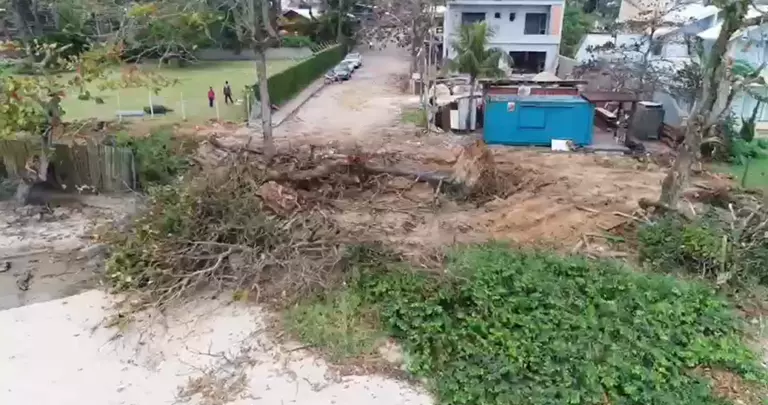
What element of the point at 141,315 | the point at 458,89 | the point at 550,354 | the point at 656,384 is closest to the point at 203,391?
the point at 141,315

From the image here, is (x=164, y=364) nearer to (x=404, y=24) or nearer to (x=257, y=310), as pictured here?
(x=257, y=310)

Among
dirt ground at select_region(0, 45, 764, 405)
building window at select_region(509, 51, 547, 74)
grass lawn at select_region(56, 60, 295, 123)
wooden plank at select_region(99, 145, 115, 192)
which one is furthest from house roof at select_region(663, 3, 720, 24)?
wooden plank at select_region(99, 145, 115, 192)

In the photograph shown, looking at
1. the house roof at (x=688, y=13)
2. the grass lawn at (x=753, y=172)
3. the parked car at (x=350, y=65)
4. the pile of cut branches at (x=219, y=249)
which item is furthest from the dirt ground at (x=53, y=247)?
the parked car at (x=350, y=65)

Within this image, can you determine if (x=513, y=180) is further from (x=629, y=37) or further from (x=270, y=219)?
(x=629, y=37)

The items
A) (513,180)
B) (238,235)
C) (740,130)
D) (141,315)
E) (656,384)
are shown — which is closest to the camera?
(656,384)

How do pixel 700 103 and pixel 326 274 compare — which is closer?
pixel 326 274

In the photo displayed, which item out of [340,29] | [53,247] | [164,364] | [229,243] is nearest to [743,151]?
[229,243]

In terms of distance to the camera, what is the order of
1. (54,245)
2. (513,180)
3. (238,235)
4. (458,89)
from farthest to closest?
(458,89)
(513,180)
(54,245)
(238,235)
